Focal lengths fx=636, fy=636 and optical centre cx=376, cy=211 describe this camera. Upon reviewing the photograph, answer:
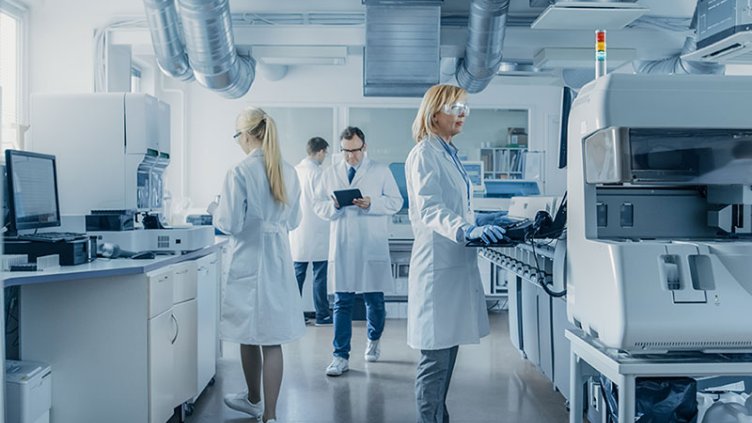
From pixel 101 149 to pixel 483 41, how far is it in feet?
7.58

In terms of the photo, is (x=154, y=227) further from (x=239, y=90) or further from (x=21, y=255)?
(x=239, y=90)

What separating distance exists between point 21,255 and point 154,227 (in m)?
0.61

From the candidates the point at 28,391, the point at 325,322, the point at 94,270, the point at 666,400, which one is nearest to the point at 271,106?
the point at 325,322

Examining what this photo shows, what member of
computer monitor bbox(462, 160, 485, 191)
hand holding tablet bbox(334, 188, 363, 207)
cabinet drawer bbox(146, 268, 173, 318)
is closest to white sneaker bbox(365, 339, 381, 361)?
hand holding tablet bbox(334, 188, 363, 207)

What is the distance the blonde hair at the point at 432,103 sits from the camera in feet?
7.43

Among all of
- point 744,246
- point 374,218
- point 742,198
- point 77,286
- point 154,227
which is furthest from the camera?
point 374,218

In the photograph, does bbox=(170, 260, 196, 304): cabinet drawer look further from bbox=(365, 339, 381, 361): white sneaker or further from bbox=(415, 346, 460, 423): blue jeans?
bbox=(365, 339, 381, 361): white sneaker

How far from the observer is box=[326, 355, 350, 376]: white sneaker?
138 inches

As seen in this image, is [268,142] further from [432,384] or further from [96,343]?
[432,384]

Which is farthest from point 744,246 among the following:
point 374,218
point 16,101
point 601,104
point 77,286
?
point 16,101

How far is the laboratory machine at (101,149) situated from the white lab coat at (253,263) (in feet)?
0.92

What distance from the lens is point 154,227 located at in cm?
273

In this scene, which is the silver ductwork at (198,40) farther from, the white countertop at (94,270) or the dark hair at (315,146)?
the white countertop at (94,270)

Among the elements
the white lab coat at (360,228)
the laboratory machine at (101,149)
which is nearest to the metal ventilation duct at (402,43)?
the white lab coat at (360,228)
